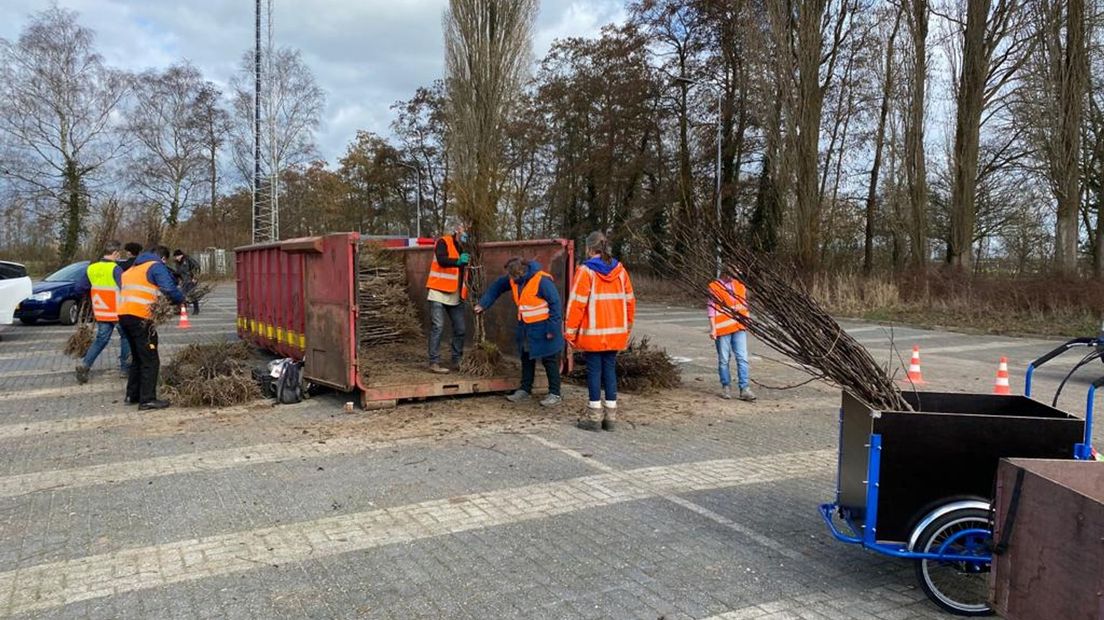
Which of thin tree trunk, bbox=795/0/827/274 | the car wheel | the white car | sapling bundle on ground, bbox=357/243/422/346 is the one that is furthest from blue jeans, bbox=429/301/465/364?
thin tree trunk, bbox=795/0/827/274

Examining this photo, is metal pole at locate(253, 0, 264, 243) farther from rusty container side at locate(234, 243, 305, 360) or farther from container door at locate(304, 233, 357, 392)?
container door at locate(304, 233, 357, 392)

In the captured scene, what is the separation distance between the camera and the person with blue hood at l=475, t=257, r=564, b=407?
7.36m

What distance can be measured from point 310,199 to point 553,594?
164ft

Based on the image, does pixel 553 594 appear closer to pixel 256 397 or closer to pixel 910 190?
pixel 256 397

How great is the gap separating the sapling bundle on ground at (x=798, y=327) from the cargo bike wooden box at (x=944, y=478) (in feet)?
0.95

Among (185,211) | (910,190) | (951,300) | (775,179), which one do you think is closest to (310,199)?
(185,211)

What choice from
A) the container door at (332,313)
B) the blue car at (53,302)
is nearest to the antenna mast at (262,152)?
the blue car at (53,302)

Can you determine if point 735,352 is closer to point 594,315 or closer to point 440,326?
point 594,315

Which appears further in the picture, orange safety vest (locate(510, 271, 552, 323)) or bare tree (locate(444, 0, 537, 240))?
bare tree (locate(444, 0, 537, 240))

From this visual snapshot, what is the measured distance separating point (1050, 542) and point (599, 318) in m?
4.15

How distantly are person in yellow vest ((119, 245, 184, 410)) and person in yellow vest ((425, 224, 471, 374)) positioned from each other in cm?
267

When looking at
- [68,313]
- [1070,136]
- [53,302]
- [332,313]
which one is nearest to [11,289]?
[53,302]

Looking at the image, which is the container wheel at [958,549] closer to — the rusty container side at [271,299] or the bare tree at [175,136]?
the rusty container side at [271,299]

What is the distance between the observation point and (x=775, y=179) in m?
25.2
